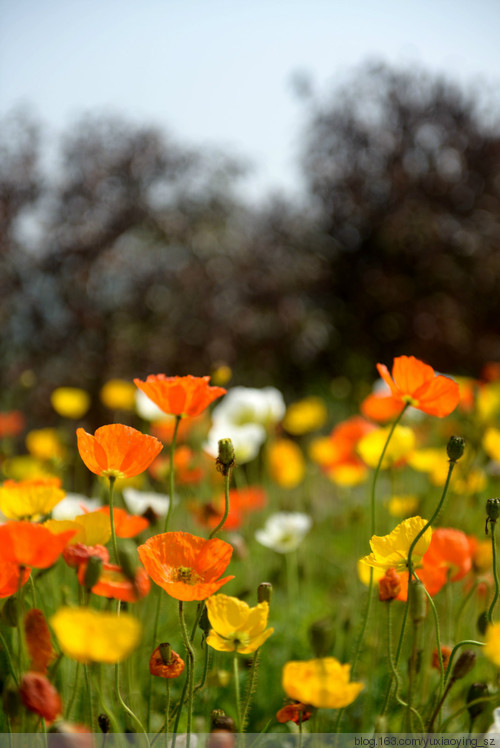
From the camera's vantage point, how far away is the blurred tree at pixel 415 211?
4.69 m

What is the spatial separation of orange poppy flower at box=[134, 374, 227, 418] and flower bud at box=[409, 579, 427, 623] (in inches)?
11.4

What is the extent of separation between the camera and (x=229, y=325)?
391 centimetres

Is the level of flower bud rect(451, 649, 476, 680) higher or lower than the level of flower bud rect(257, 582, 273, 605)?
lower

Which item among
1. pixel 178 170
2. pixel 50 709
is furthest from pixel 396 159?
pixel 50 709

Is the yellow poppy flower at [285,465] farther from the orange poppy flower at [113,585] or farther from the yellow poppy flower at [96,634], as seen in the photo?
the yellow poppy flower at [96,634]

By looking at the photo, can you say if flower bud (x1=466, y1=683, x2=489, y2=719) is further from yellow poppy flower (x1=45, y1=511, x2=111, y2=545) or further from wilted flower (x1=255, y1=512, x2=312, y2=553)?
wilted flower (x1=255, y1=512, x2=312, y2=553)

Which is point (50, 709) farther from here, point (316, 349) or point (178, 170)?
point (316, 349)

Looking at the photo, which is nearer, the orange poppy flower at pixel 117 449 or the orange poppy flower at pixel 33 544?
the orange poppy flower at pixel 33 544

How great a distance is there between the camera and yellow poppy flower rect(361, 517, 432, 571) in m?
0.67

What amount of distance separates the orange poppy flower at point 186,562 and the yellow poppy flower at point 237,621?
0.02 metres

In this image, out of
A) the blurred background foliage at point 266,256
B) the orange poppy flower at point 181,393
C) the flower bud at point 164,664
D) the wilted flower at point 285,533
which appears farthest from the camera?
the blurred background foliage at point 266,256

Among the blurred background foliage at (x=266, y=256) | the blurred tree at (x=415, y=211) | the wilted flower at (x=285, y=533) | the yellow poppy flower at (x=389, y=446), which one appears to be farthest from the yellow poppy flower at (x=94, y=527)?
the blurred tree at (x=415, y=211)

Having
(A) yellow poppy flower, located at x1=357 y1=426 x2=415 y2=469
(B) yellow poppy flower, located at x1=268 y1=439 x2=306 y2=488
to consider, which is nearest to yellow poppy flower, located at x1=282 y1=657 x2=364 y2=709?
(A) yellow poppy flower, located at x1=357 y1=426 x2=415 y2=469

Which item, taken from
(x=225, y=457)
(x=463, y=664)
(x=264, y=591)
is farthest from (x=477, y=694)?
(x=225, y=457)
